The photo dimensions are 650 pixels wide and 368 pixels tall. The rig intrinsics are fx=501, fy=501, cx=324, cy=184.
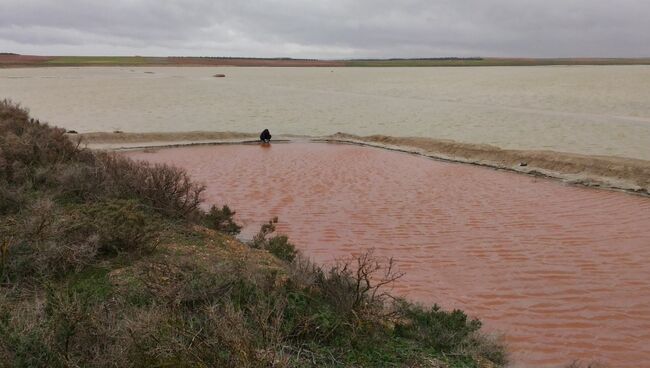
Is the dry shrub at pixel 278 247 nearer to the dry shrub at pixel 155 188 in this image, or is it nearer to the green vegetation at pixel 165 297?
the green vegetation at pixel 165 297

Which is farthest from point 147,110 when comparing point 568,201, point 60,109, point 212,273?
point 212,273

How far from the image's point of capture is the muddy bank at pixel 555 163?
47.9 ft

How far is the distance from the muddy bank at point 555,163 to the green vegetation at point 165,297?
30.7ft

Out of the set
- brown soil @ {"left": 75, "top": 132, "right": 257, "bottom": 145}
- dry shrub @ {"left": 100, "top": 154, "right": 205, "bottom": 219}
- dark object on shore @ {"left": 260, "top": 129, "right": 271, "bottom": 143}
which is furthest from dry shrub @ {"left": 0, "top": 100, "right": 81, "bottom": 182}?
dark object on shore @ {"left": 260, "top": 129, "right": 271, "bottom": 143}

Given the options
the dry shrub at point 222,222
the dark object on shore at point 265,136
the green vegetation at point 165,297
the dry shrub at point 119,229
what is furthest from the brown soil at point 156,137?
the dry shrub at point 119,229

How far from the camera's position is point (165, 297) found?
4.64 metres

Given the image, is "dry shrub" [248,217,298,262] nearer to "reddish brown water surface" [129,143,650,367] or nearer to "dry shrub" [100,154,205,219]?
"reddish brown water surface" [129,143,650,367]

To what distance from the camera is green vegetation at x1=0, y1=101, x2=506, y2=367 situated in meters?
3.66

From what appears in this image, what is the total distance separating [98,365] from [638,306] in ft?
23.6

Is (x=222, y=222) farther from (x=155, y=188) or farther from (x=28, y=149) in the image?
(x=28, y=149)

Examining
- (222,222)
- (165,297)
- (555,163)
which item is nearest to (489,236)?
(222,222)

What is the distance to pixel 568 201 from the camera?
13.1 meters

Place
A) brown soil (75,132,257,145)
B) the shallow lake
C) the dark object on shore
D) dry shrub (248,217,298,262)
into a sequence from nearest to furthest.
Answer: dry shrub (248,217,298,262), brown soil (75,132,257,145), the dark object on shore, the shallow lake

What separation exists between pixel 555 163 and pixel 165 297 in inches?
606
